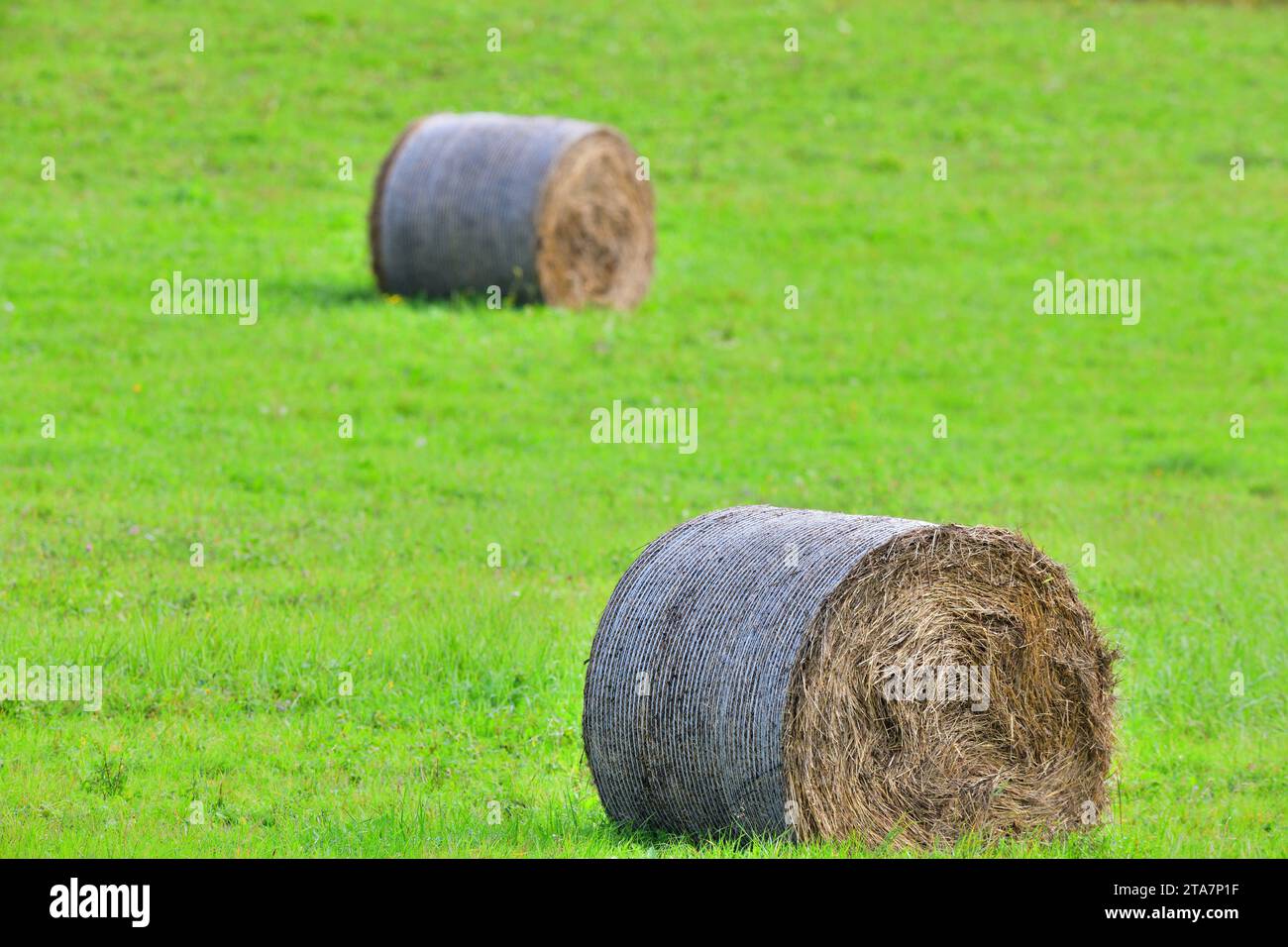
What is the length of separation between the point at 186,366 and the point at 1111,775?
11346mm

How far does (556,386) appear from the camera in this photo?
17422mm

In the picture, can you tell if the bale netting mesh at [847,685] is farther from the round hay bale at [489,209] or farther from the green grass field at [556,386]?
the round hay bale at [489,209]

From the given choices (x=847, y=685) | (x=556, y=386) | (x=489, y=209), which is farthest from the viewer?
(x=489, y=209)

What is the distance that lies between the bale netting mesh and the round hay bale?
38.5ft

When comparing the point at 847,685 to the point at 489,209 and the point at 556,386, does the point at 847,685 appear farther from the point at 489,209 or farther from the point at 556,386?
the point at 489,209

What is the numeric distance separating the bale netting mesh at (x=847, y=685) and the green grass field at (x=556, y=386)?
31 centimetres

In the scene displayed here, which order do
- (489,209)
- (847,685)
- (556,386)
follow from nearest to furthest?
(847,685), (556,386), (489,209)

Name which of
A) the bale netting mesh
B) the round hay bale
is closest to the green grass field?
the bale netting mesh

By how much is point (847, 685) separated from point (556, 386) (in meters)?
10.3

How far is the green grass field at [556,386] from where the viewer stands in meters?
8.86

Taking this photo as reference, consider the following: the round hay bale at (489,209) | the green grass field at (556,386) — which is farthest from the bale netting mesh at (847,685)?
the round hay bale at (489,209)

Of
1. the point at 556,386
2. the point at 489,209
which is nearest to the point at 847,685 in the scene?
the point at 556,386
